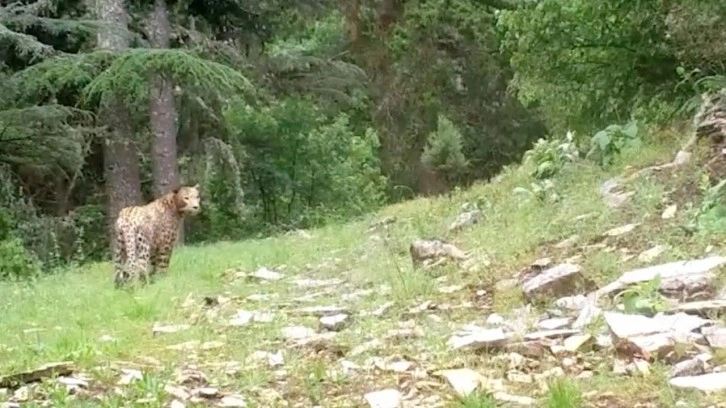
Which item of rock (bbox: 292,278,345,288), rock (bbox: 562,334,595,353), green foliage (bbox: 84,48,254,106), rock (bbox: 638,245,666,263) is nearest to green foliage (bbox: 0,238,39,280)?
green foliage (bbox: 84,48,254,106)

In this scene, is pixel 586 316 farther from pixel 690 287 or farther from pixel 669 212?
pixel 669 212

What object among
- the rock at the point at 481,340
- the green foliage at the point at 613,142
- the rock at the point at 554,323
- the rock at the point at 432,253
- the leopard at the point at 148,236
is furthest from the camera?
the green foliage at the point at 613,142

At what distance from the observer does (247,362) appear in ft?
17.1

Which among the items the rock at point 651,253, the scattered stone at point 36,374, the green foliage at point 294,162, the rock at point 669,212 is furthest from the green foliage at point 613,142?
the green foliage at point 294,162

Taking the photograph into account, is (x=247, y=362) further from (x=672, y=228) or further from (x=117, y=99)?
(x=117, y=99)

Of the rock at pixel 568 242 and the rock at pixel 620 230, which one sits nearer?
the rock at pixel 620 230

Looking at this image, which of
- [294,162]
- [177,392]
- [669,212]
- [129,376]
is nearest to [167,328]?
[129,376]

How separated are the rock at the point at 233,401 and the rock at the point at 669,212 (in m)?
3.73

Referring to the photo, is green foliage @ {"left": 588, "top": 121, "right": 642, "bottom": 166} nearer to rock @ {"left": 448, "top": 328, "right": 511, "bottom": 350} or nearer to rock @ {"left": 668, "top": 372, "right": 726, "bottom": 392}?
rock @ {"left": 448, "top": 328, "right": 511, "bottom": 350}

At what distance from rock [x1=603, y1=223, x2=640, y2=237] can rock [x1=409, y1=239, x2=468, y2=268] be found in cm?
109

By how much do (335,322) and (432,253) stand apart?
1.99 metres

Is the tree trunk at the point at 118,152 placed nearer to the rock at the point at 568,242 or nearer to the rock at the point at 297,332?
the rock at the point at 568,242

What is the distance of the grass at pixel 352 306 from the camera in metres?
4.56

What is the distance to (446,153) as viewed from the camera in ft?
68.3
